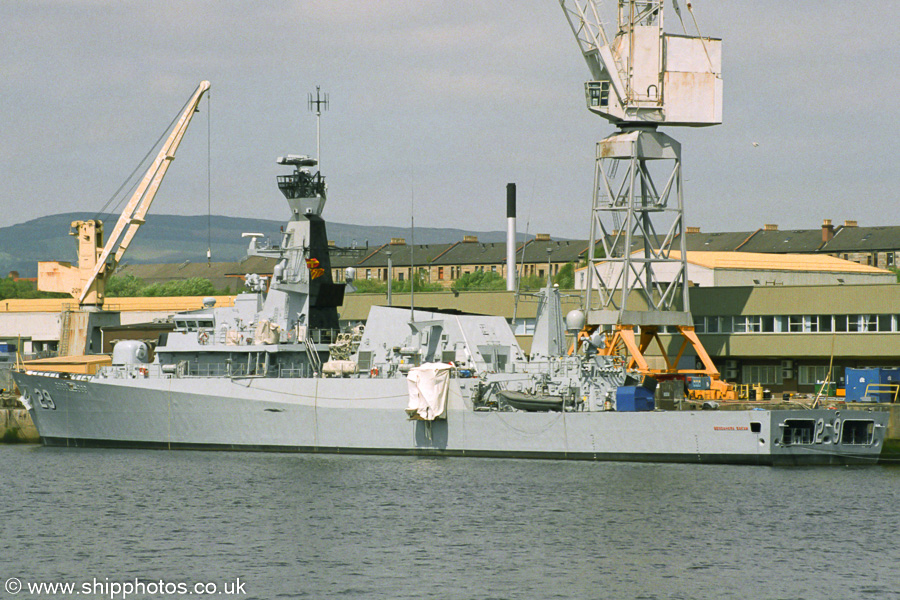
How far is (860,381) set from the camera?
4038cm

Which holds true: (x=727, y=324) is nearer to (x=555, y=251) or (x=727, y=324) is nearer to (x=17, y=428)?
(x=17, y=428)

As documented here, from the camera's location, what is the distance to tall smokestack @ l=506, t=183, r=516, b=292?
62.5 meters

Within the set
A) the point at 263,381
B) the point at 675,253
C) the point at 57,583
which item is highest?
the point at 675,253

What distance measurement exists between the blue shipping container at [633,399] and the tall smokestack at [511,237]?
80.7ft

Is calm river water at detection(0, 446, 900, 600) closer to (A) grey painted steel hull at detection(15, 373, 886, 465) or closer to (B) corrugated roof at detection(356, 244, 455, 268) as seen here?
(A) grey painted steel hull at detection(15, 373, 886, 465)

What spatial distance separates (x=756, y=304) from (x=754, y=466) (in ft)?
56.4

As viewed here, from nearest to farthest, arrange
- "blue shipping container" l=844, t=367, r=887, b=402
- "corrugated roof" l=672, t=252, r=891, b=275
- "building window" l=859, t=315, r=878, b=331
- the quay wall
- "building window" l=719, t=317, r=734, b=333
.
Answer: "blue shipping container" l=844, t=367, r=887, b=402, "building window" l=859, t=315, r=878, b=331, the quay wall, "building window" l=719, t=317, r=734, b=333, "corrugated roof" l=672, t=252, r=891, b=275

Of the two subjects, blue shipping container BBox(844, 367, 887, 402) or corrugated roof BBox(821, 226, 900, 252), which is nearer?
blue shipping container BBox(844, 367, 887, 402)

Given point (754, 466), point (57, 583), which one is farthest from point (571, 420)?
point (57, 583)

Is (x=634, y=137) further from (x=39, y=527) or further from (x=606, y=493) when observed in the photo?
(x=39, y=527)

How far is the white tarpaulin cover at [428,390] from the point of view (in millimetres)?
38125

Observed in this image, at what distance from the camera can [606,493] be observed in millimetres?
30922

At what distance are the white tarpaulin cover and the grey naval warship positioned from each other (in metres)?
0.05

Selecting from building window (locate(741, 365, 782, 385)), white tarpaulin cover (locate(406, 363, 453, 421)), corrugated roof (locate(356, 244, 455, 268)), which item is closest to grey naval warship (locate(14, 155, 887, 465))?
white tarpaulin cover (locate(406, 363, 453, 421))
